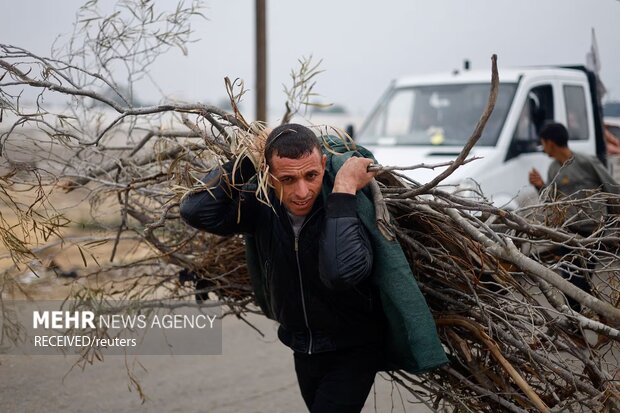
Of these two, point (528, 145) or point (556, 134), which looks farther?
point (528, 145)

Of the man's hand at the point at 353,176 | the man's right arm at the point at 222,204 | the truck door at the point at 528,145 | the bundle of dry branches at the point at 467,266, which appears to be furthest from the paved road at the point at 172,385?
the truck door at the point at 528,145

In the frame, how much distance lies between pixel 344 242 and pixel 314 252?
207mm

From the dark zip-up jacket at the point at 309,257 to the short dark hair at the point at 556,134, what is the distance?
3466 millimetres

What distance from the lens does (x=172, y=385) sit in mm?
5594

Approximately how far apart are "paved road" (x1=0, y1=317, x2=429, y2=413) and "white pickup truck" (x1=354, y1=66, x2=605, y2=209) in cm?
261

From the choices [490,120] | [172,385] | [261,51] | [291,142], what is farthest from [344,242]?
[261,51]

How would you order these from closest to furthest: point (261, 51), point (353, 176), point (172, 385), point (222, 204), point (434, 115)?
point (353, 176)
point (222, 204)
point (172, 385)
point (434, 115)
point (261, 51)

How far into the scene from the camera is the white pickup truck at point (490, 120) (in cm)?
770

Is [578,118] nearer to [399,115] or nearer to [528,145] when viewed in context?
[528,145]

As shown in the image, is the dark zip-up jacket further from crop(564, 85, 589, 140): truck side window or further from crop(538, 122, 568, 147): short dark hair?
crop(564, 85, 589, 140): truck side window

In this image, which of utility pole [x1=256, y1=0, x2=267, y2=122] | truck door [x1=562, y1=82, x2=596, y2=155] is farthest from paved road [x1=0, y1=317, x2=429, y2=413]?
utility pole [x1=256, y1=0, x2=267, y2=122]

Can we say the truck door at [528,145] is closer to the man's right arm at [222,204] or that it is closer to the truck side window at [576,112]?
the truck side window at [576,112]

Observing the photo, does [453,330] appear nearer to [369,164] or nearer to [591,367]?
[591,367]

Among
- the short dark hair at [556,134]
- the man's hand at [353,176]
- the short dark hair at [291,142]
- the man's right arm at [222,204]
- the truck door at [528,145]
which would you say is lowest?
the truck door at [528,145]
